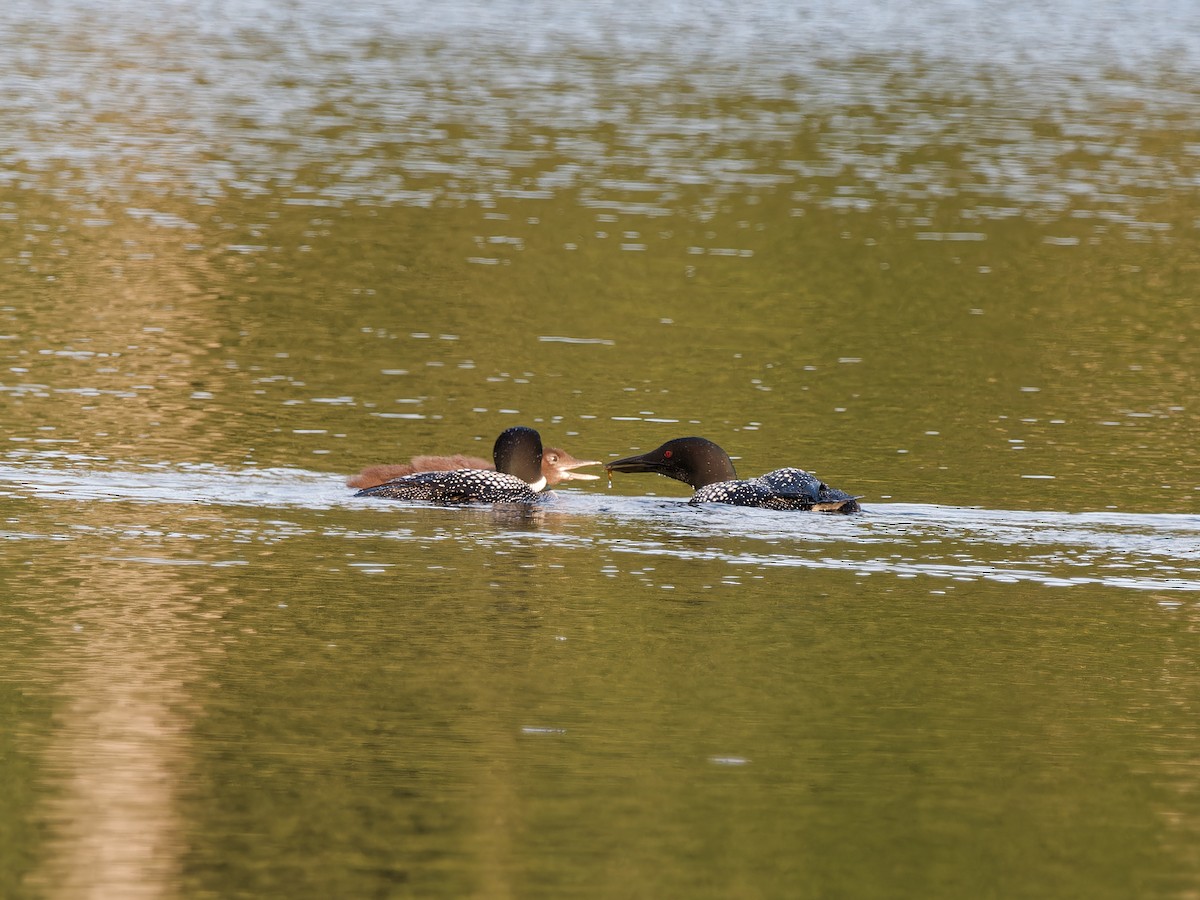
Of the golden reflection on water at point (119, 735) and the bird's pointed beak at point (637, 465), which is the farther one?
the bird's pointed beak at point (637, 465)

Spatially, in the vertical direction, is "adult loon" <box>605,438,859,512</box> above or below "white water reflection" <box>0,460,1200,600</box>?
above

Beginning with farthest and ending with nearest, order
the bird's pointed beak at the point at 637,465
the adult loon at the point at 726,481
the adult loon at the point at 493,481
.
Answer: the bird's pointed beak at the point at 637,465, the adult loon at the point at 493,481, the adult loon at the point at 726,481

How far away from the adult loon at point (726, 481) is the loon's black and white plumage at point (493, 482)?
2.28ft

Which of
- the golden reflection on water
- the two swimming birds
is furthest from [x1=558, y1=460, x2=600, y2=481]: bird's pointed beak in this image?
the golden reflection on water

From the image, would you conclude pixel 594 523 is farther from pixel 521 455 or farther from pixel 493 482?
pixel 521 455

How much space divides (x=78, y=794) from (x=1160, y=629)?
5.89 metres

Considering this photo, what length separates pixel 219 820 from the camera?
9.12 meters

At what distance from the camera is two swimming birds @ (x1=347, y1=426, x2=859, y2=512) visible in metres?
15.5

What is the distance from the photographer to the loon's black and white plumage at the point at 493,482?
1556cm

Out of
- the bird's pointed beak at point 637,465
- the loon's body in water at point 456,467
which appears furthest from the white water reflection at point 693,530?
the bird's pointed beak at point 637,465

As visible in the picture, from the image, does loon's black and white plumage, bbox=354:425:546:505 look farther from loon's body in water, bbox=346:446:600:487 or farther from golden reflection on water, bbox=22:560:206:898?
golden reflection on water, bbox=22:560:206:898

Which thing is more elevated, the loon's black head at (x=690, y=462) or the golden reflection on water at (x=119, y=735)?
the loon's black head at (x=690, y=462)

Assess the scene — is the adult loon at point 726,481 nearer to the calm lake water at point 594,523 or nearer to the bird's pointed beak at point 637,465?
the bird's pointed beak at point 637,465

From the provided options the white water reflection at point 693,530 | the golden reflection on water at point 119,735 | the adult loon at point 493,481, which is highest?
the adult loon at point 493,481
